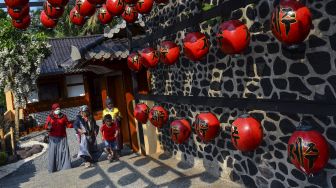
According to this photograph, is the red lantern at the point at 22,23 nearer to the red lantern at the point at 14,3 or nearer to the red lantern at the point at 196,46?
the red lantern at the point at 14,3

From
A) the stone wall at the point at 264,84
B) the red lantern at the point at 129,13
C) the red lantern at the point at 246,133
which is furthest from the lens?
the red lantern at the point at 129,13

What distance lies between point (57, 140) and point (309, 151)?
722 cm

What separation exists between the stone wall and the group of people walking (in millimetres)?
2287

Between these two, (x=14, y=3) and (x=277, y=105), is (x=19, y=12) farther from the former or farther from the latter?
(x=277, y=105)

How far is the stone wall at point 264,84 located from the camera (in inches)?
161

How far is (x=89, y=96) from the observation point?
20.4 meters

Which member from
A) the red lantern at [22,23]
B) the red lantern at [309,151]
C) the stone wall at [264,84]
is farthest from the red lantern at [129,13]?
the red lantern at [309,151]

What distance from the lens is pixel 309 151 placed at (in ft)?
11.6

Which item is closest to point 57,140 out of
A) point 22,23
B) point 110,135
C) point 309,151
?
point 110,135

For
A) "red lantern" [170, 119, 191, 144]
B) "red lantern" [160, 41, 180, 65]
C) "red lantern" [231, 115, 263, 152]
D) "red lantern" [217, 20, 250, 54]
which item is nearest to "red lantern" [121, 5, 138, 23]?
"red lantern" [160, 41, 180, 65]

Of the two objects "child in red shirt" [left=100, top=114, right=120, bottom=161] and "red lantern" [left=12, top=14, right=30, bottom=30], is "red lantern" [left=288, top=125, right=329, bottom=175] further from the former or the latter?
"child in red shirt" [left=100, top=114, right=120, bottom=161]

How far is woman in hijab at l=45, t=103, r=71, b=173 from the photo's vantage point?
9.05m

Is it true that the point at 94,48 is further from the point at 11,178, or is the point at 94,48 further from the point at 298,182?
the point at 298,182

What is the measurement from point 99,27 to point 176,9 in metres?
21.2
